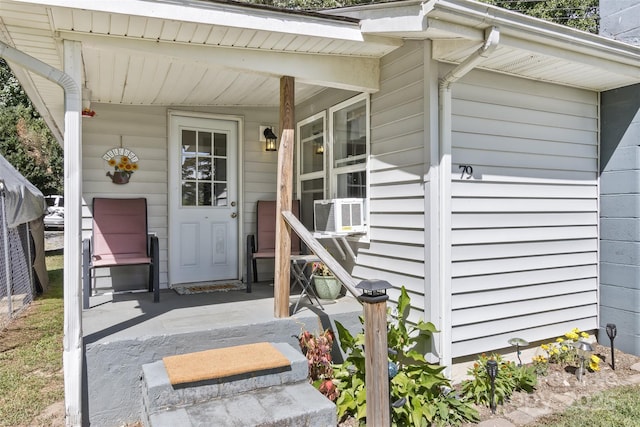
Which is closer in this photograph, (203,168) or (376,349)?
(376,349)

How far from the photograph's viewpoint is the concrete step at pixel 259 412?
92.2 inches

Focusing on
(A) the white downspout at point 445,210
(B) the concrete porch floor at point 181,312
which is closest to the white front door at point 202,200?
(B) the concrete porch floor at point 181,312

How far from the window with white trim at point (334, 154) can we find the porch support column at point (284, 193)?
2.82 feet

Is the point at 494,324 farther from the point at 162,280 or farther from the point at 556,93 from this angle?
the point at 162,280

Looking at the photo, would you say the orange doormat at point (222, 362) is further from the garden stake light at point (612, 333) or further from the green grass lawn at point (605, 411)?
the garden stake light at point (612, 333)

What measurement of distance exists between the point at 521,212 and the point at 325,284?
1804mm

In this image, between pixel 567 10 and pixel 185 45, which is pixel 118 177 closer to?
pixel 185 45

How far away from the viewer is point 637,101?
3.96 m

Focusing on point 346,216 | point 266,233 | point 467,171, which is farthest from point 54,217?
point 467,171

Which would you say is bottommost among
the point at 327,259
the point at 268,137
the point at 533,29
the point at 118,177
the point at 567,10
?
the point at 327,259

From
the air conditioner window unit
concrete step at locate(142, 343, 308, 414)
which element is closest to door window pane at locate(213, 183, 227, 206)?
the air conditioner window unit

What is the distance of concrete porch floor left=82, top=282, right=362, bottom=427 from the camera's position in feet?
8.83

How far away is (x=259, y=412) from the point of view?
2.45 metres

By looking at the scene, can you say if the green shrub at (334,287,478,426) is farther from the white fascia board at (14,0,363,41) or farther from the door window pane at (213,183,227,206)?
the door window pane at (213,183,227,206)
